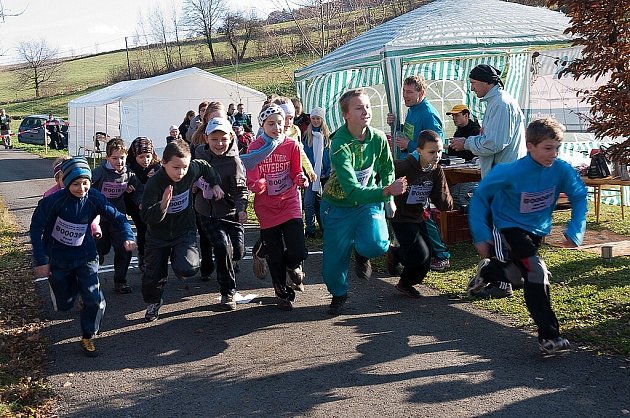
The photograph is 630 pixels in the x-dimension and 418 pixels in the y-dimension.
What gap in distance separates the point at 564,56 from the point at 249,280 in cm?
1054

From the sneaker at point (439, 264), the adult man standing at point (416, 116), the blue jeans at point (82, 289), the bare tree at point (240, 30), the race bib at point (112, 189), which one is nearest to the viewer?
the blue jeans at point (82, 289)

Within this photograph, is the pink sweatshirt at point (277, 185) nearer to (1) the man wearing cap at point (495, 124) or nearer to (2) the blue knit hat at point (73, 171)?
(2) the blue knit hat at point (73, 171)

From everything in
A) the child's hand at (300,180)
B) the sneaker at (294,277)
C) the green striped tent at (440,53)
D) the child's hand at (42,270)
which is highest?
the green striped tent at (440,53)

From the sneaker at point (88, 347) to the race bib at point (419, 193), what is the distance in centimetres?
328

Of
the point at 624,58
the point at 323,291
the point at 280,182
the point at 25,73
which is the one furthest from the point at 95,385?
the point at 25,73

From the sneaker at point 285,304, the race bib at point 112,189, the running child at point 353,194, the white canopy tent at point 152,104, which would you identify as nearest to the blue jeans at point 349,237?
the running child at point 353,194

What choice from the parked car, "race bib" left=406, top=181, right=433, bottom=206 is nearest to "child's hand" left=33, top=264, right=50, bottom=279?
"race bib" left=406, top=181, right=433, bottom=206

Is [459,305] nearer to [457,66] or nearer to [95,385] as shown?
[95,385]

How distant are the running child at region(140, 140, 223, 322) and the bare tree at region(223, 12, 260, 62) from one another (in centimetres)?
5600

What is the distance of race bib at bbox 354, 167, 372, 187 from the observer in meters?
6.82

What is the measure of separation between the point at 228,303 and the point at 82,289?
1.50m

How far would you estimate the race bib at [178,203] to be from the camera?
693 cm

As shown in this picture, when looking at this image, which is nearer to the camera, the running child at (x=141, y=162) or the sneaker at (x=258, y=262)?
the sneaker at (x=258, y=262)

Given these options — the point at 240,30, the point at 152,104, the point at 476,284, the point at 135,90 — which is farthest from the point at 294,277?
the point at 240,30
